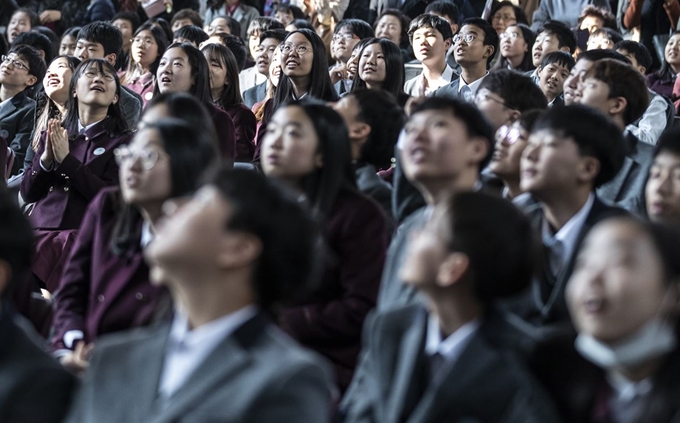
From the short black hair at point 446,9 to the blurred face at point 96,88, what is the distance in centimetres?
310

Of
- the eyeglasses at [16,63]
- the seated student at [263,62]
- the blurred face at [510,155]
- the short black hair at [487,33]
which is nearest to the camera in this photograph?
the blurred face at [510,155]

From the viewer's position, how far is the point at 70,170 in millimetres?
3785

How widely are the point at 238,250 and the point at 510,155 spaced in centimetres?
142

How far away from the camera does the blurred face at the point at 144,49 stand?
6.16 meters

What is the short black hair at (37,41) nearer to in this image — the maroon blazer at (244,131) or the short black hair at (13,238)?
the maroon blazer at (244,131)

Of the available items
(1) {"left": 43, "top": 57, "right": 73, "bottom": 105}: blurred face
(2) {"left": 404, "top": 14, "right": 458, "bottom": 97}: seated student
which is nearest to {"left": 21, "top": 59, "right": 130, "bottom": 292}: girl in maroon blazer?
(1) {"left": 43, "top": 57, "right": 73, "bottom": 105}: blurred face

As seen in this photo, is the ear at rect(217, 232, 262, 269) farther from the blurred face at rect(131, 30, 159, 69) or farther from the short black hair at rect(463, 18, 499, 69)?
the blurred face at rect(131, 30, 159, 69)

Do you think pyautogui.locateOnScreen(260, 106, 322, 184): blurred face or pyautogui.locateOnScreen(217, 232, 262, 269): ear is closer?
pyautogui.locateOnScreen(217, 232, 262, 269): ear

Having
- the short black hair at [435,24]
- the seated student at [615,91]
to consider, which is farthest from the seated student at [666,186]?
the short black hair at [435,24]

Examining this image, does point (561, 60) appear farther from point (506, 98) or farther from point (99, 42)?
point (99, 42)

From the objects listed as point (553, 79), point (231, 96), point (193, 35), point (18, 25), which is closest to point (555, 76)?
point (553, 79)

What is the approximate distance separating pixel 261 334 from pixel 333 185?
98 cm

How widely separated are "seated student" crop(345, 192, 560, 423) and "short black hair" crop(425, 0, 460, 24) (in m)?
5.11

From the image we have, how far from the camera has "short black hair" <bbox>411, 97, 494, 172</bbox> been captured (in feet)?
8.49
